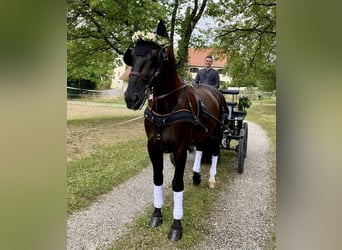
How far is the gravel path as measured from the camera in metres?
2.62

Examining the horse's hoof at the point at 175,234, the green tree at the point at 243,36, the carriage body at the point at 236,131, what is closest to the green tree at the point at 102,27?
the green tree at the point at 243,36

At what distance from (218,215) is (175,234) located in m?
0.75

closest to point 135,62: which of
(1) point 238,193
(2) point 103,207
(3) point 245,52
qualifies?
(2) point 103,207

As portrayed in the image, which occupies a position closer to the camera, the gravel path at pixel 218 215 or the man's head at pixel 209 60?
the gravel path at pixel 218 215

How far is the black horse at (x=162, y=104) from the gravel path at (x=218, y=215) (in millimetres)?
451

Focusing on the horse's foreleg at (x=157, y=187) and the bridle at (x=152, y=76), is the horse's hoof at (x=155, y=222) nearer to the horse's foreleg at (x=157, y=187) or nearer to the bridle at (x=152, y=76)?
the horse's foreleg at (x=157, y=187)

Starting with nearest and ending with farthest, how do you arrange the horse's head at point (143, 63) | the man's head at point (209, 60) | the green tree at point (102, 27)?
the horse's head at point (143, 63), the man's head at point (209, 60), the green tree at point (102, 27)

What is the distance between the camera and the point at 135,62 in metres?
2.14

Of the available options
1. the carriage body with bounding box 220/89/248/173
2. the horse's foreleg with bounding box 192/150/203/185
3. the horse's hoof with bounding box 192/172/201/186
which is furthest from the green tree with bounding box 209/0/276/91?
the horse's hoof with bounding box 192/172/201/186

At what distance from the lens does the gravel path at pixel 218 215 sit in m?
2.62

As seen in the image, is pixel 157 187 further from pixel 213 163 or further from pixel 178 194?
pixel 213 163
